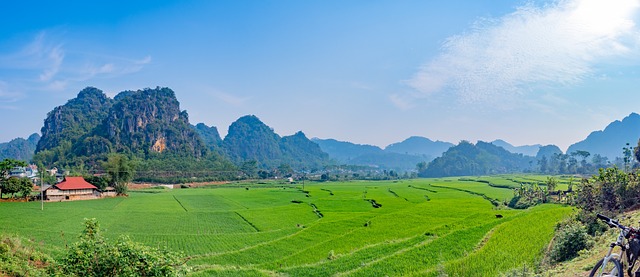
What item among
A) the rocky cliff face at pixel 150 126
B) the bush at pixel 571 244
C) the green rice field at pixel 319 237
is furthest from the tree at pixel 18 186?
the rocky cliff face at pixel 150 126

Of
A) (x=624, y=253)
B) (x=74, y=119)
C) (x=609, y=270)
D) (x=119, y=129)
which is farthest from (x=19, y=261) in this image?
(x=74, y=119)

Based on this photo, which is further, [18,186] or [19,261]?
[18,186]

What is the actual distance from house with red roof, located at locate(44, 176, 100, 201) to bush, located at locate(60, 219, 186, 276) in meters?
43.7

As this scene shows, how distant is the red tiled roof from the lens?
1764 inches

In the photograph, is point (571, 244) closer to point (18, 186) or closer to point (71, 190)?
point (18, 186)

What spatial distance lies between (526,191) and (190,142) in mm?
107125

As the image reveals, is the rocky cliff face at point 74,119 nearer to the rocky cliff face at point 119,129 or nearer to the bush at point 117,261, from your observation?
the rocky cliff face at point 119,129

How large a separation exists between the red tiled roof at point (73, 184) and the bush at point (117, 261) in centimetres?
4452

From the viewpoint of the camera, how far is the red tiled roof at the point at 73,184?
1764 inches

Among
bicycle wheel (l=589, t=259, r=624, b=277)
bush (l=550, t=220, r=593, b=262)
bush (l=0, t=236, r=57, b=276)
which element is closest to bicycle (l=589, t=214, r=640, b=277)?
bicycle wheel (l=589, t=259, r=624, b=277)

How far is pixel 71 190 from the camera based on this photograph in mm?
45406

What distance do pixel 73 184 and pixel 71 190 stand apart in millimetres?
962

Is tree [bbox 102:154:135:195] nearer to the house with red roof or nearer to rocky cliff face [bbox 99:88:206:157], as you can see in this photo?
the house with red roof

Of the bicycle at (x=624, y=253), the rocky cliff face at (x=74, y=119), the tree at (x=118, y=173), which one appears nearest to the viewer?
the bicycle at (x=624, y=253)
